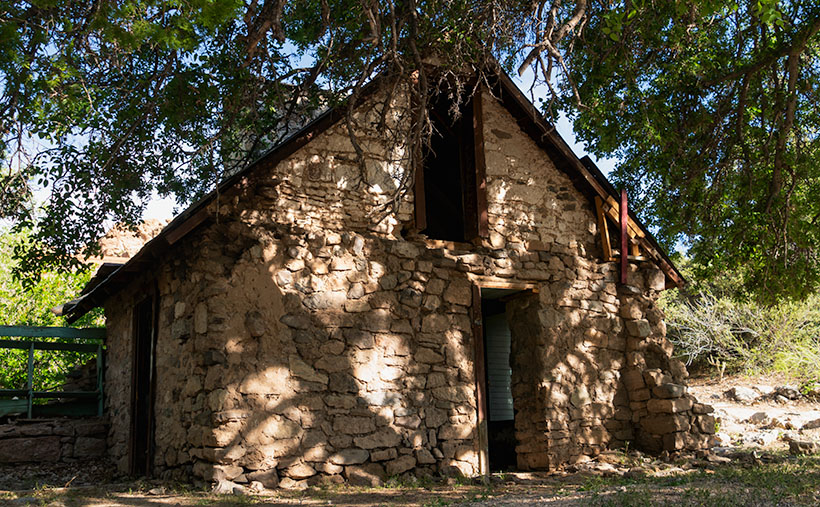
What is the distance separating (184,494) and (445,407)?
295 centimetres

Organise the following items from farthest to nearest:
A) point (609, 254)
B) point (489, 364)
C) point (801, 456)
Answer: point (489, 364) < point (609, 254) < point (801, 456)

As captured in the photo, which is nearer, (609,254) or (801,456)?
(801,456)

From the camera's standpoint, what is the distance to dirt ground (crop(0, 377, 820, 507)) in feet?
19.7

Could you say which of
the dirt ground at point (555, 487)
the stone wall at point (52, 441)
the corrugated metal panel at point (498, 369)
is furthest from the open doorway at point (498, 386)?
the stone wall at point (52, 441)

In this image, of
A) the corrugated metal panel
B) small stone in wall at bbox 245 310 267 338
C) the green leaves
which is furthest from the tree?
the corrugated metal panel

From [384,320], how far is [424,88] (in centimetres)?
272

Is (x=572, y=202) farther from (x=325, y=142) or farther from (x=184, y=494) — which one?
(x=184, y=494)

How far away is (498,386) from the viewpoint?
10.6 m

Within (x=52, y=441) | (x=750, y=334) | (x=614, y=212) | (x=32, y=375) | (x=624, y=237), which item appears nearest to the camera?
(x=52, y=441)

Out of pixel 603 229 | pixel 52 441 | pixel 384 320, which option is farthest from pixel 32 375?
pixel 603 229

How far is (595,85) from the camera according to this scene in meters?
8.88

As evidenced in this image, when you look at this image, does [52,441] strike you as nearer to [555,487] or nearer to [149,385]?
[149,385]

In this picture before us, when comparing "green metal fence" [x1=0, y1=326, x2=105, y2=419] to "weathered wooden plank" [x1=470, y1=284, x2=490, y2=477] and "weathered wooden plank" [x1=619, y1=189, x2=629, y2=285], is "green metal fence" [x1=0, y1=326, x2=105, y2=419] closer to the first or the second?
"weathered wooden plank" [x1=470, y1=284, x2=490, y2=477]

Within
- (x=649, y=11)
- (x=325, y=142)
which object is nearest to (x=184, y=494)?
(x=325, y=142)
